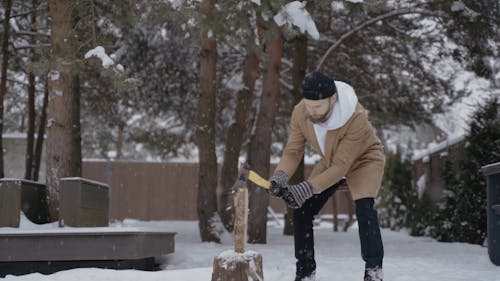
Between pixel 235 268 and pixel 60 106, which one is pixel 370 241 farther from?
pixel 60 106

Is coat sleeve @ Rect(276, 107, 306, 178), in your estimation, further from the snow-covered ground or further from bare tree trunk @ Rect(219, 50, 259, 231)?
bare tree trunk @ Rect(219, 50, 259, 231)

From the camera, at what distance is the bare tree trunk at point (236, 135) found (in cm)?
1017

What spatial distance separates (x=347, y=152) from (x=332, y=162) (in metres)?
0.14

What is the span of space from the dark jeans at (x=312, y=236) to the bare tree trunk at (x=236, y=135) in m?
5.56

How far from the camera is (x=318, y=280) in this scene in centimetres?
467

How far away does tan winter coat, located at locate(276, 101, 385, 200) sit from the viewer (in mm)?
3719

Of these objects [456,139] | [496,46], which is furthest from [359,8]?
[456,139]

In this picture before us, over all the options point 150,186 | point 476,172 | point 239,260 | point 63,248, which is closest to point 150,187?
point 150,186

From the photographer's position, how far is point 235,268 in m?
3.88

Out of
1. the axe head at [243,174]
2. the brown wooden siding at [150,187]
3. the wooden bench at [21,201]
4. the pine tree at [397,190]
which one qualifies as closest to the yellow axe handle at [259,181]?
the axe head at [243,174]

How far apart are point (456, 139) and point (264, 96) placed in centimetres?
333

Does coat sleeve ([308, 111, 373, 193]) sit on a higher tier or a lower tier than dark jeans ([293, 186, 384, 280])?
higher

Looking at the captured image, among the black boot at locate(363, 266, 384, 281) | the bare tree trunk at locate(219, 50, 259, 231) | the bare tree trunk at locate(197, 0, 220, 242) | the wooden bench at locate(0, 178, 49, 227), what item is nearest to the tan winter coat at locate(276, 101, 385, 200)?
the black boot at locate(363, 266, 384, 281)

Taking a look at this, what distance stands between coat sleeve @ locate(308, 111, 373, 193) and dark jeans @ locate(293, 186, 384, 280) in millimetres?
288
